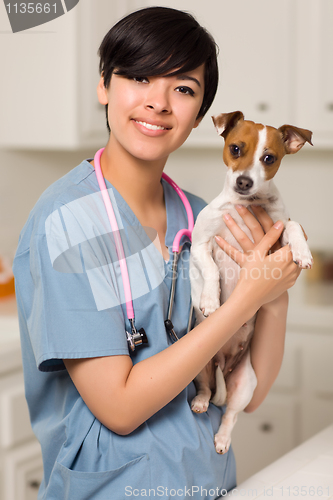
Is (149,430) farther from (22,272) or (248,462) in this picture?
(248,462)

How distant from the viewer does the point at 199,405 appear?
3.55 ft

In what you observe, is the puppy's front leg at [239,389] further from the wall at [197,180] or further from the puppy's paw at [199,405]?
the wall at [197,180]

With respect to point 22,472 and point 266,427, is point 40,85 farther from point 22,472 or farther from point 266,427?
point 266,427

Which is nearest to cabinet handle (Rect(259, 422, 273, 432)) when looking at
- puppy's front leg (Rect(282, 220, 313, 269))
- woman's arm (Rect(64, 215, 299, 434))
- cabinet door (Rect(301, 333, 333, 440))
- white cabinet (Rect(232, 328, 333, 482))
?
white cabinet (Rect(232, 328, 333, 482))

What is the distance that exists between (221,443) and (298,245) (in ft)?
1.50

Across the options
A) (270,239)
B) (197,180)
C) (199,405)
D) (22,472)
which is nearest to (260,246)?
(270,239)

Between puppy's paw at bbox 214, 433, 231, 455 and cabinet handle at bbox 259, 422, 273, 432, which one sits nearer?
puppy's paw at bbox 214, 433, 231, 455

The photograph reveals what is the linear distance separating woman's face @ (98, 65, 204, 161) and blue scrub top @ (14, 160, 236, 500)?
12cm

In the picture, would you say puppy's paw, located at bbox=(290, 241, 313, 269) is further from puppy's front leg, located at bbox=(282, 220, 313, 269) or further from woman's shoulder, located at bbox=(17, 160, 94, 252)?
woman's shoulder, located at bbox=(17, 160, 94, 252)

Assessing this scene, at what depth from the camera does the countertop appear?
1.02m

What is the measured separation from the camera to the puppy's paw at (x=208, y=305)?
107 centimetres

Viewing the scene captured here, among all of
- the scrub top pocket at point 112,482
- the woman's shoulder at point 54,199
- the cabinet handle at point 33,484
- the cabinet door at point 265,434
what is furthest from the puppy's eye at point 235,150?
the cabinet door at point 265,434

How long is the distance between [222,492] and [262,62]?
214 cm

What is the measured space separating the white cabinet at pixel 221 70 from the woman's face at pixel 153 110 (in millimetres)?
1342
